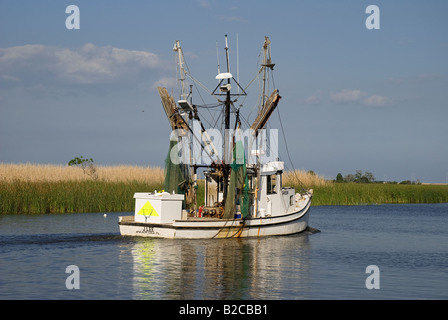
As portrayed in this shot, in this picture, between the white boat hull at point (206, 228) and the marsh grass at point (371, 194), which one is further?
the marsh grass at point (371, 194)

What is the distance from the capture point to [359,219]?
41.8 metres

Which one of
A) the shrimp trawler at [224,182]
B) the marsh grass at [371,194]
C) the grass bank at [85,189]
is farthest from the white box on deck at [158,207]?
the marsh grass at [371,194]

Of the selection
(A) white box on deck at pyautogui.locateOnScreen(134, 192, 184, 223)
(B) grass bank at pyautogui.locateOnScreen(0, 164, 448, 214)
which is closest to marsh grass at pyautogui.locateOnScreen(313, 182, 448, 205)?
(B) grass bank at pyautogui.locateOnScreen(0, 164, 448, 214)

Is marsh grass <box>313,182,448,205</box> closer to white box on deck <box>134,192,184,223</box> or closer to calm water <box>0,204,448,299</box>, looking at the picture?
calm water <box>0,204,448,299</box>

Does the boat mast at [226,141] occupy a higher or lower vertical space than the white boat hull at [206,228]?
higher

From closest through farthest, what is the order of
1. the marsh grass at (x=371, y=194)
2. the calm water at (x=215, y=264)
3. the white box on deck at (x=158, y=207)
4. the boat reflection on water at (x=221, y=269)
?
1. the boat reflection on water at (x=221, y=269)
2. the calm water at (x=215, y=264)
3. the white box on deck at (x=158, y=207)
4. the marsh grass at (x=371, y=194)

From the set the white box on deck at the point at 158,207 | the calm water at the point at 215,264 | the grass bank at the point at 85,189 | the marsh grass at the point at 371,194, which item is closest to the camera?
the calm water at the point at 215,264

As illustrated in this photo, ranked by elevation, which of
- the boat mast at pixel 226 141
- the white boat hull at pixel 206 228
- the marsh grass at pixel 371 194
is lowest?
the white boat hull at pixel 206 228

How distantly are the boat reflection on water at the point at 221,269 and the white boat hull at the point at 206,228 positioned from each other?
0.30 meters

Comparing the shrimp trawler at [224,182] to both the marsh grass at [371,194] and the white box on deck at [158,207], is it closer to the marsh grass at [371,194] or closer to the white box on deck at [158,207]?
the white box on deck at [158,207]

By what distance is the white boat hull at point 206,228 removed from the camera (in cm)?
2523

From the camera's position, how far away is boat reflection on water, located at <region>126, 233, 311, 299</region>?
54.7ft
